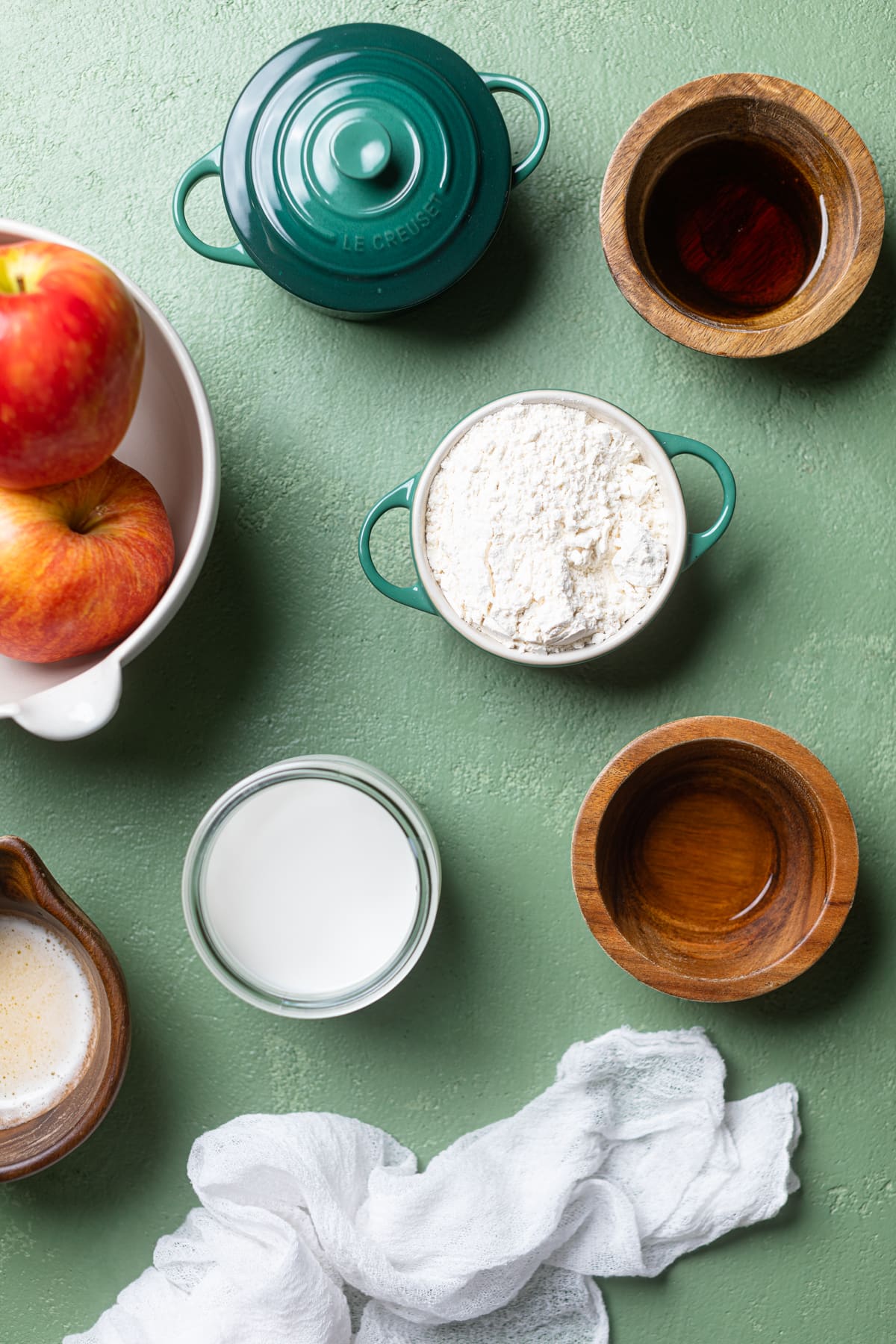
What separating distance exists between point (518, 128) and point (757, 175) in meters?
0.19

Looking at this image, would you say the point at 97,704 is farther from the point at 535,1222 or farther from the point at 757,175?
the point at 757,175

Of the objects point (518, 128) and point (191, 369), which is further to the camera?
point (518, 128)

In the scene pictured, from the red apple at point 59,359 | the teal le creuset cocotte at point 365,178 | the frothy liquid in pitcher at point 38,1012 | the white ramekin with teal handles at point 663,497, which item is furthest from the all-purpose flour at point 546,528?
the frothy liquid in pitcher at point 38,1012

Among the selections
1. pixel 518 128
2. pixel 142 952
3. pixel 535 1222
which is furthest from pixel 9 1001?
pixel 518 128

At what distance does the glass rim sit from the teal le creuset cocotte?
1.11 feet

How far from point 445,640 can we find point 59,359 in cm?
35

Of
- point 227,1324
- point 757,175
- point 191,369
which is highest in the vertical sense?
point 757,175

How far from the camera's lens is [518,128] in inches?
33.2

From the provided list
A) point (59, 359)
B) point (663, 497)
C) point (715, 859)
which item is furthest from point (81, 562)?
point (715, 859)

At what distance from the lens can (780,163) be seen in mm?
812

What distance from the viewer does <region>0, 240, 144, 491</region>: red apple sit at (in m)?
0.61

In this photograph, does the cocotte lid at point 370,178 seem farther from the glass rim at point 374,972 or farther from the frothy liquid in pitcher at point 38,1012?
the frothy liquid in pitcher at point 38,1012

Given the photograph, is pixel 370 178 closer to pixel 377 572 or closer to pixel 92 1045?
pixel 377 572

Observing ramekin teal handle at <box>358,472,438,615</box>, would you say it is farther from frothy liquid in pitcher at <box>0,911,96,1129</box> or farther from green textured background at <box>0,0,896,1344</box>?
frothy liquid in pitcher at <box>0,911,96,1129</box>
